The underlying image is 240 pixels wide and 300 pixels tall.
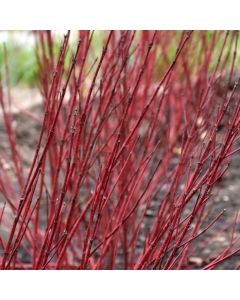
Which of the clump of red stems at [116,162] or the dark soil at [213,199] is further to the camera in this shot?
the dark soil at [213,199]

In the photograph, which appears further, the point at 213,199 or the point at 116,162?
the point at 213,199

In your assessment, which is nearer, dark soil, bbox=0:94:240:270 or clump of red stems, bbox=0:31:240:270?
clump of red stems, bbox=0:31:240:270
